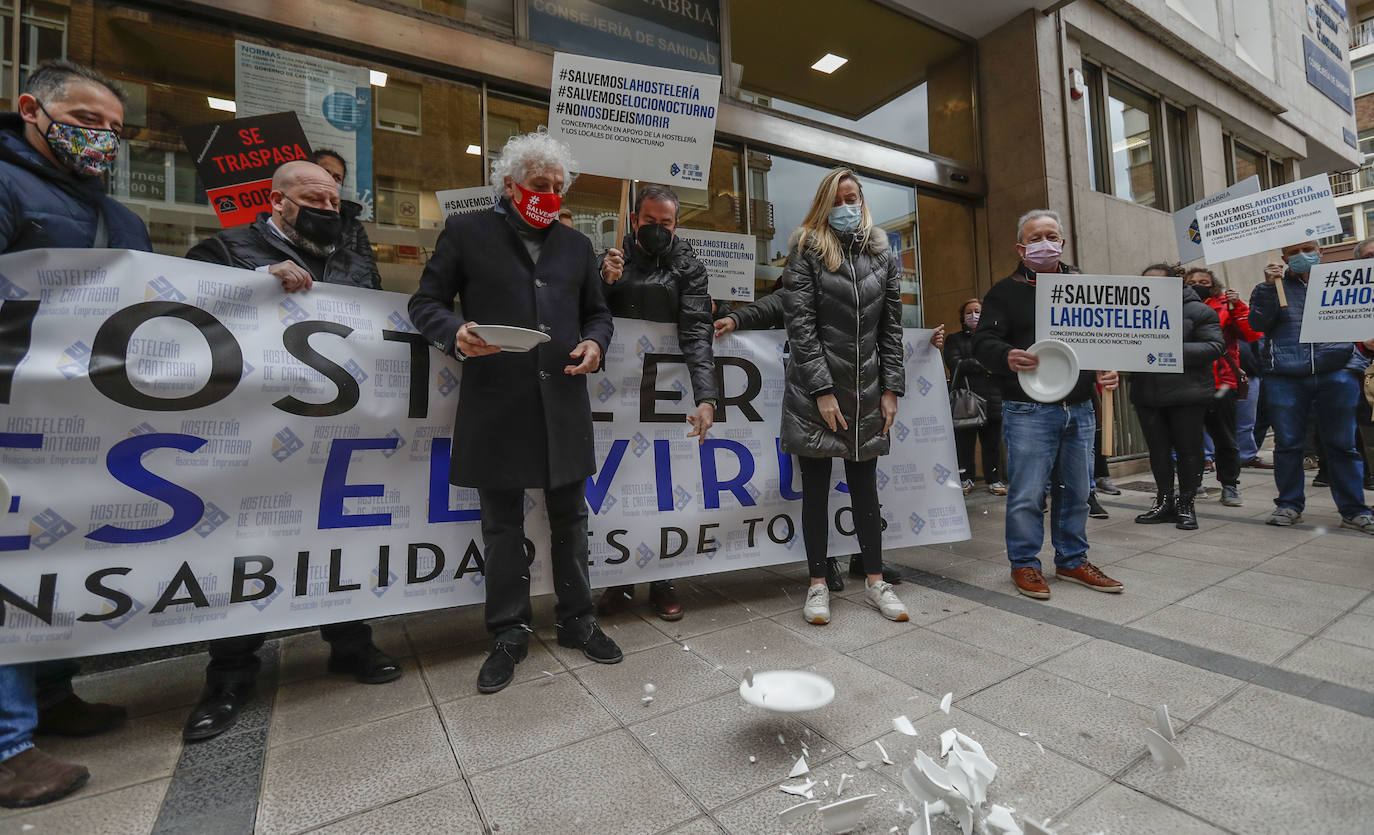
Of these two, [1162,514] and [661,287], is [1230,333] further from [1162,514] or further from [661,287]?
[661,287]

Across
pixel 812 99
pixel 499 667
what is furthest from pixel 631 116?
pixel 812 99

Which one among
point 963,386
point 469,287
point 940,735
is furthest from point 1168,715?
point 963,386

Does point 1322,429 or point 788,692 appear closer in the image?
point 788,692

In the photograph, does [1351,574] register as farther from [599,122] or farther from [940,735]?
[599,122]

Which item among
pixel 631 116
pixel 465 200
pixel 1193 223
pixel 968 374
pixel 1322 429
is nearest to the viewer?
pixel 631 116

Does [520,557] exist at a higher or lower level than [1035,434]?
lower

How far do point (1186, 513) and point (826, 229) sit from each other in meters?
3.95

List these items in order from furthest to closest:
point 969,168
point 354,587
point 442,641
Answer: point 969,168
point 442,641
point 354,587

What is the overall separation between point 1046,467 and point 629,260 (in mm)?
2443

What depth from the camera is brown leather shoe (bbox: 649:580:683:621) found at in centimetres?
301

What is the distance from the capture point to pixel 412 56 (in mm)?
4523

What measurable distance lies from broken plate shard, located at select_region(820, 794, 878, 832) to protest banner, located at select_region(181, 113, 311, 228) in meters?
3.34

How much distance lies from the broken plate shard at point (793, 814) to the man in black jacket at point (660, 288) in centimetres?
152

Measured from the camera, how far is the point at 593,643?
256 centimetres
